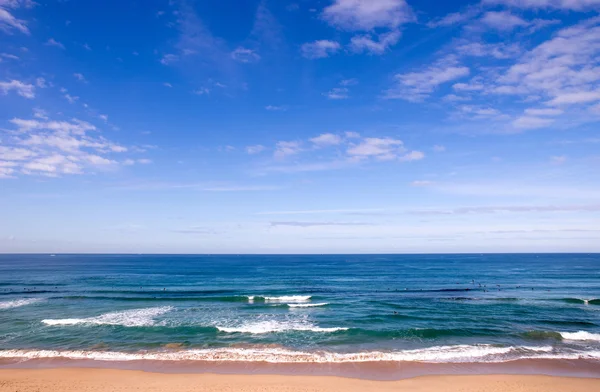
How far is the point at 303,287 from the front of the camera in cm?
5494

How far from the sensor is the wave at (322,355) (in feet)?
70.1

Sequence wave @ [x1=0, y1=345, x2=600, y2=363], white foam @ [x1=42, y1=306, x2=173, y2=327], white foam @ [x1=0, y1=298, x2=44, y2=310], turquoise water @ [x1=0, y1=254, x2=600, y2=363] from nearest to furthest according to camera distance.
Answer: wave @ [x1=0, y1=345, x2=600, y2=363], turquoise water @ [x1=0, y1=254, x2=600, y2=363], white foam @ [x1=42, y1=306, x2=173, y2=327], white foam @ [x1=0, y1=298, x2=44, y2=310]

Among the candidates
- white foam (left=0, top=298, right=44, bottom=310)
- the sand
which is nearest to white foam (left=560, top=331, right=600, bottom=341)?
the sand

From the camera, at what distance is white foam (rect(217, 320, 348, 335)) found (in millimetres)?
27984

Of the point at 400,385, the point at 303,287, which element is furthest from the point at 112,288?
the point at 400,385

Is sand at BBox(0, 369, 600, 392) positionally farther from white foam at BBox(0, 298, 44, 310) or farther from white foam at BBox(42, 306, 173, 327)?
white foam at BBox(0, 298, 44, 310)

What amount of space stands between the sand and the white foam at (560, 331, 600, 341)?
8588 millimetres

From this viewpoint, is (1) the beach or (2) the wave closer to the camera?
(1) the beach

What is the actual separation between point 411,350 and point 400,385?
19.1 feet

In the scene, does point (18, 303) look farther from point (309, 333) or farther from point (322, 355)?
point (322, 355)

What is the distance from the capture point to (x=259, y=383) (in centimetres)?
1795

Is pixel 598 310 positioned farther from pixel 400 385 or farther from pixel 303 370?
pixel 303 370

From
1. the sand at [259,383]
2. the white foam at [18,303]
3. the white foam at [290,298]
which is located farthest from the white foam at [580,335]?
the white foam at [18,303]

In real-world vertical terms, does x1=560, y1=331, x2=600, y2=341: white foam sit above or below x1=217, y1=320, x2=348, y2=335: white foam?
above
